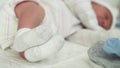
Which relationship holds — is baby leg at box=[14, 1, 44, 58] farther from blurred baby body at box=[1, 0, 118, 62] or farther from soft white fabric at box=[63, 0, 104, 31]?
soft white fabric at box=[63, 0, 104, 31]

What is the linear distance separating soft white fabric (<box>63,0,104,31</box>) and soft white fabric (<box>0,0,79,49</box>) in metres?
0.04

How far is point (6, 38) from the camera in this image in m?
1.03

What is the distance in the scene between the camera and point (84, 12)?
141 cm

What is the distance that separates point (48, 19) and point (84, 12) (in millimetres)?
330

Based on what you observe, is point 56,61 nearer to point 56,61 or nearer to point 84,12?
point 56,61

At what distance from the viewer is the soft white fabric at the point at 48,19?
40.9 inches

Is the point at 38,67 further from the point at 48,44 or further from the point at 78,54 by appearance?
the point at 78,54

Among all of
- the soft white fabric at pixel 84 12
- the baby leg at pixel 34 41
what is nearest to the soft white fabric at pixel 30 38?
the baby leg at pixel 34 41

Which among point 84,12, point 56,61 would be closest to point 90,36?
point 84,12

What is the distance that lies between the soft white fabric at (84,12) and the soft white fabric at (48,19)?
4cm

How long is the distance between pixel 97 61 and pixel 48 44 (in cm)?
18

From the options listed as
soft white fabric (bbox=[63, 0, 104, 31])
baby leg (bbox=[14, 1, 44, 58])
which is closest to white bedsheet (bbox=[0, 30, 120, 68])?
baby leg (bbox=[14, 1, 44, 58])

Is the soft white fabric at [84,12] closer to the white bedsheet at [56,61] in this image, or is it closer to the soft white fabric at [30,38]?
the white bedsheet at [56,61]

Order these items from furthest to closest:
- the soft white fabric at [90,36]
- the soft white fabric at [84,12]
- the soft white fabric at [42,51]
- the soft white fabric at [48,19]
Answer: the soft white fabric at [84,12] → the soft white fabric at [90,36] → the soft white fabric at [48,19] → the soft white fabric at [42,51]
